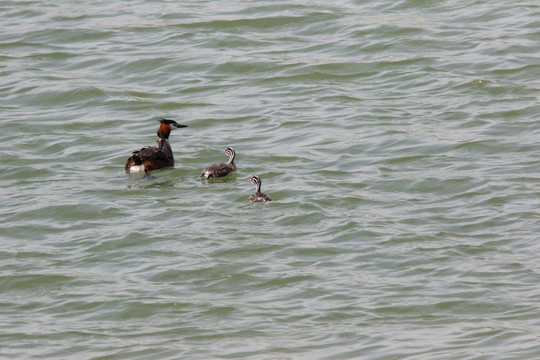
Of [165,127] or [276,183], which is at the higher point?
[165,127]

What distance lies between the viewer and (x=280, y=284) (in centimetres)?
948


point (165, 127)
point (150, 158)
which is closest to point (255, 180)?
point (150, 158)

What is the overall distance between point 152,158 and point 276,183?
1687mm

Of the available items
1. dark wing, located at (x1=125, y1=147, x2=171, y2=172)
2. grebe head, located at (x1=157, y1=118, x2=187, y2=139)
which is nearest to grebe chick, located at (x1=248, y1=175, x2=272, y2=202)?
dark wing, located at (x1=125, y1=147, x2=171, y2=172)

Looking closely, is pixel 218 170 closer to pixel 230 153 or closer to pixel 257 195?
pixel 230 153

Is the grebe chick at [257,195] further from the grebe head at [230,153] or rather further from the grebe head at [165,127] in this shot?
the grebe head at [165,127]

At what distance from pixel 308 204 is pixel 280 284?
7.01 ft

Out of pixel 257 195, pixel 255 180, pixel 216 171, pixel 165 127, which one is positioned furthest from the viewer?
pixel 165 127

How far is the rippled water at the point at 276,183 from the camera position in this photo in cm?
870

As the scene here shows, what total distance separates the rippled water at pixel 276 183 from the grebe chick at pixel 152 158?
0.66 ft

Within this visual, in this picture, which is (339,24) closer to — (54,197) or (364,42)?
(364,42)

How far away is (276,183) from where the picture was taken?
1259 centimetres

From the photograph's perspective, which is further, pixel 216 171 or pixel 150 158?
pixel 150 158

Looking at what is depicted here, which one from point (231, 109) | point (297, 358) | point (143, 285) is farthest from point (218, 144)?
point (297, 358)
